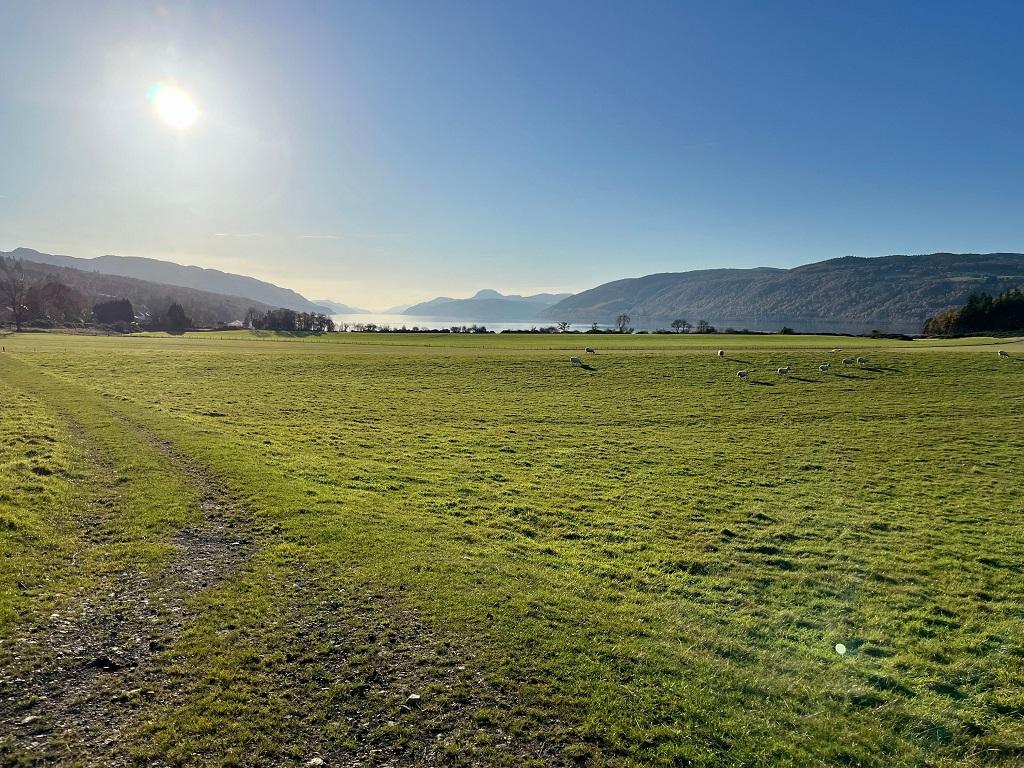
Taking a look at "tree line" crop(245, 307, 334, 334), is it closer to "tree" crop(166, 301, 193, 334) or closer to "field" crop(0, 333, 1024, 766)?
"tree" crop(166, 301, 193, 334)

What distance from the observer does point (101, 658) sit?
27.0 ft

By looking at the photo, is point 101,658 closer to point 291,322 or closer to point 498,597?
point 498,597

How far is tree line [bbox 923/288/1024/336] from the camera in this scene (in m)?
103

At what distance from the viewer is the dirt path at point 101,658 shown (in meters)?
6.62

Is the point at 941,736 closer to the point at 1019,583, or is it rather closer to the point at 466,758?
the point at 466,758

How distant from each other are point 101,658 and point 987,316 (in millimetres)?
145224

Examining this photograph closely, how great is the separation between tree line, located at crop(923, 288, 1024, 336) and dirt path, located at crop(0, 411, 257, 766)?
5171 inches

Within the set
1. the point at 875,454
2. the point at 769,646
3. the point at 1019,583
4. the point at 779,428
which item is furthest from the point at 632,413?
the point at 769,646

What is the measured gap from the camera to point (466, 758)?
21.9ft

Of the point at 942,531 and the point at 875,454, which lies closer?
the point at 942,531

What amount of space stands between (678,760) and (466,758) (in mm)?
2840

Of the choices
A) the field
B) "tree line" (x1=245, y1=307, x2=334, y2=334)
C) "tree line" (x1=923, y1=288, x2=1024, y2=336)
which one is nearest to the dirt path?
the field

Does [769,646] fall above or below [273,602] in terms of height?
below

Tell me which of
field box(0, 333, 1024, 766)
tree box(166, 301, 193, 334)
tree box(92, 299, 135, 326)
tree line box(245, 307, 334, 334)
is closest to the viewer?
field box(0, 333, 1024, 766)
